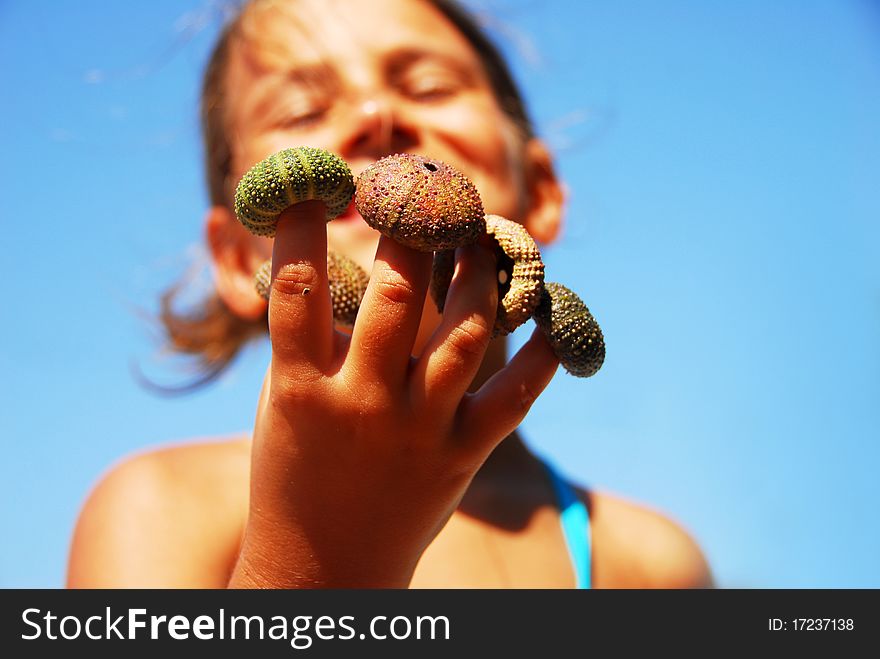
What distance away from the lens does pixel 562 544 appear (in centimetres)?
242

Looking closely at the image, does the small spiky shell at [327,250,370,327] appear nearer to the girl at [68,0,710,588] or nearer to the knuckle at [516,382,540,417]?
the girl at [68,0,710,588]

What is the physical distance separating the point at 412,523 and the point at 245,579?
1.10 feet

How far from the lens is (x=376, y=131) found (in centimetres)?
232

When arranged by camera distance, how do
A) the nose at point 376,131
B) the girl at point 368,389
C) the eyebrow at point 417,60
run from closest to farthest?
the girl at point 368,389 < the nose at point 376,131 < the eyebrow at point 417,60

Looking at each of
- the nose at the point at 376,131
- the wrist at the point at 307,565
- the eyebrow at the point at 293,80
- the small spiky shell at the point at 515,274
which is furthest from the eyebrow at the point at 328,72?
the wrist at the point at 307,565

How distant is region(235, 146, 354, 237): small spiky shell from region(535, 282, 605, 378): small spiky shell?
14.0 inches

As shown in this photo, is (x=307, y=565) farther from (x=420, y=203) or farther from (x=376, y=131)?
(x=376, y=131)

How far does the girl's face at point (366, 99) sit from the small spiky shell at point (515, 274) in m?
1.05

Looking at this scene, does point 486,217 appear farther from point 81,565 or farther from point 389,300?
point 81,565

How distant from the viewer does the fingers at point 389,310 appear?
3.90 feet

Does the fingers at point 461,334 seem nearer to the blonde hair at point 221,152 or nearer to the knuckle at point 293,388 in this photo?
the knuckle at point 293,388

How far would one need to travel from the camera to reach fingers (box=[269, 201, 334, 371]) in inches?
46.5

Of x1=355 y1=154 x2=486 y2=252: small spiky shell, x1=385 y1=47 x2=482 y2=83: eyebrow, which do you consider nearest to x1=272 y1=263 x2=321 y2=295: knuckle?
x1=355 y1=154 x2=486 y2=252: small spiky shell
